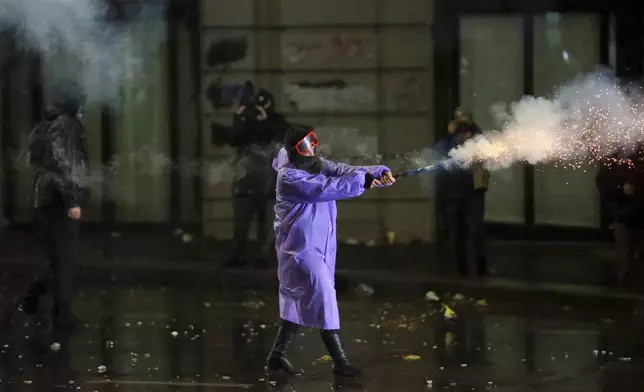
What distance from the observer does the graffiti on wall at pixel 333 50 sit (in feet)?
43.7

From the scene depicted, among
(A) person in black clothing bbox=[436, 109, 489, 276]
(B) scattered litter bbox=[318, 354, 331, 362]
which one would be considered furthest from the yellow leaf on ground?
(A) person in black clothing bbox=[436, 109, 489, 276]

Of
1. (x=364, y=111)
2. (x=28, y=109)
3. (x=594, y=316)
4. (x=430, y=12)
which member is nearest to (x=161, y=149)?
(x=28, y=109)

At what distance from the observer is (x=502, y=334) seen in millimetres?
8961

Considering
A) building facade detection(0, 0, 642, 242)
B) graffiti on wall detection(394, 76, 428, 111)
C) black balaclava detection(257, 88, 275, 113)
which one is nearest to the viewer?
black balaclava detection(257, 88, 275, 113)

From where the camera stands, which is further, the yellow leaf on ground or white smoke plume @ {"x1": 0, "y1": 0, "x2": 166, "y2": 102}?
white smoke plume @ {"x1": 0, "y1": 0, "x2": 166, "y2": 102}

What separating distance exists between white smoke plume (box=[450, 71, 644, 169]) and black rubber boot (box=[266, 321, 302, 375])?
2050mm

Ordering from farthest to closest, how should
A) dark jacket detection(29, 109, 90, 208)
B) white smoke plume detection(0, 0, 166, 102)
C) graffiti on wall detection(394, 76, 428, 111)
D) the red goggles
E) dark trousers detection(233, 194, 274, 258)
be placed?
white smoke plume detection(0, 0, 166, 102) < graffiti on wall detection(394, 76, 428, 111) < dark trousers detection(233, 194, 274, 258) < dark jacket detection(29, 109, 90, 208) < the red goggles

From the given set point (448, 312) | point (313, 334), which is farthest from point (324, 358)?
point (448, 312)

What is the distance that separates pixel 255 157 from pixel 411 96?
2.17m

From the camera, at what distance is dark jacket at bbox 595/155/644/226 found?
10320 millimetres

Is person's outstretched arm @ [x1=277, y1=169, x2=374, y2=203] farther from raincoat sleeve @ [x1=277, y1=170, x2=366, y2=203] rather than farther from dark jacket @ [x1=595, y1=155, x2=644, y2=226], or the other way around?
dark jacket @ [x1=595, y1=155, x2=644, y2=226]

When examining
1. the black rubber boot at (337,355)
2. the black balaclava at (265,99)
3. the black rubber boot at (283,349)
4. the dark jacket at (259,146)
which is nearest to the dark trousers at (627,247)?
the dark jacket at (259,146)

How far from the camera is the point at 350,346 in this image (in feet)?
27.7

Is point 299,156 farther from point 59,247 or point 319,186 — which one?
point 59,247
